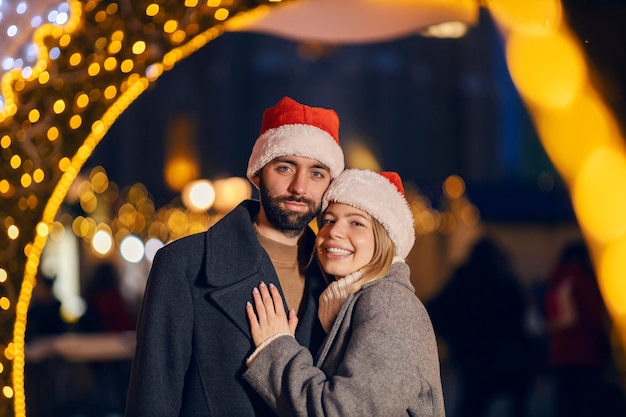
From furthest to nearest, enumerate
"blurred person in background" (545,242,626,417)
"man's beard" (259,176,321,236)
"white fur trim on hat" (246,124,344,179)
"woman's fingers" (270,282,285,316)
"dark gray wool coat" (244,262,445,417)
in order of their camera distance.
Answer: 1. "blurred person in background" (545,242,626,417)
2. "white fur trim on hat" (246,124,344,179)
3. "man's beard" (259,176,321,236)
4. "woman's fingers" (270,282,285,316)
5. "dark gray wool coat" (244,262,445,417)

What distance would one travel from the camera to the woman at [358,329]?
3375 mm

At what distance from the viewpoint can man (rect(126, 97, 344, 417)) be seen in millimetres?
3705

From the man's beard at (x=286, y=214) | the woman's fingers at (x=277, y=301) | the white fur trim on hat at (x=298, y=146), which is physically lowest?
the woman's fingers at (x=277, y=301)

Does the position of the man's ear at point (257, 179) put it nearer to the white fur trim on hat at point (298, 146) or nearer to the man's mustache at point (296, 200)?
the white fur trim on hat at point (298, 146)

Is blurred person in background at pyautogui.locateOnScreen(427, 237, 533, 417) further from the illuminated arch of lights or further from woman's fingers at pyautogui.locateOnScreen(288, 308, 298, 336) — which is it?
woman's fingers at pyautogui.locateOnScreen(288, 308, 298, 336)

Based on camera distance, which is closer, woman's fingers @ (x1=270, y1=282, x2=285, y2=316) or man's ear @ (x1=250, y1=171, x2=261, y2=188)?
woman's fingers @ (x1=270, y1=282, x2=285, y2=316)

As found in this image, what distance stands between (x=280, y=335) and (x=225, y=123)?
30.7m

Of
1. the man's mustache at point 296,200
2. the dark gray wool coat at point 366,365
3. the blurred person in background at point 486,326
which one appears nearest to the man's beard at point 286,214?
the man's mustache at point 296,200

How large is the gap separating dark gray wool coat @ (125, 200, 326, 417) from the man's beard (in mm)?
135

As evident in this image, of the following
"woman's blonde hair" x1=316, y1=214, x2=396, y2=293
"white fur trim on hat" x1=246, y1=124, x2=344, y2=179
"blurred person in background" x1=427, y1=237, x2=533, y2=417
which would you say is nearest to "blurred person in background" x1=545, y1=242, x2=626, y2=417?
"blurred person in background" x1=427, y1=237, x2=533, y2=417

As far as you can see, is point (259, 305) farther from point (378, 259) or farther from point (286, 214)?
point (378, 259)

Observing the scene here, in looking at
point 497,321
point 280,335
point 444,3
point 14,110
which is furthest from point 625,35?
point 497,321

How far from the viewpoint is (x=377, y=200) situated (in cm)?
375

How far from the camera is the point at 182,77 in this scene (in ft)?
114
